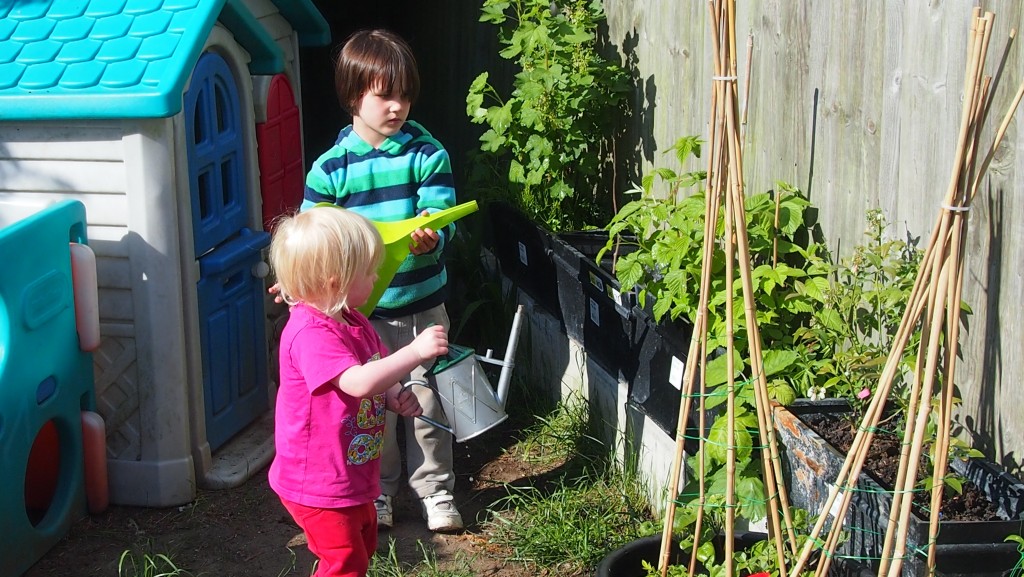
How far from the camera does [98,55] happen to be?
3.54m

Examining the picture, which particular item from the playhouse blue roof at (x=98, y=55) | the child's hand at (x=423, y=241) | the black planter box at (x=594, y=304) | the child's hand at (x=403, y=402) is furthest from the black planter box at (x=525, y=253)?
the child's hand at (x=403, y=402)

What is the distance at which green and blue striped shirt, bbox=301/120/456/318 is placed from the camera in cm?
353

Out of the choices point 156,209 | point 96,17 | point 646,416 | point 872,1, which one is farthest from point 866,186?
point 96,17

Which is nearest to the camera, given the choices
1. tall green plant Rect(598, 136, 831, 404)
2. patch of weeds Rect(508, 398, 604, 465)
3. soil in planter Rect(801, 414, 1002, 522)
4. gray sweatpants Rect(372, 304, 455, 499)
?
soil in planter Rect(801, 414, 1002, 522)

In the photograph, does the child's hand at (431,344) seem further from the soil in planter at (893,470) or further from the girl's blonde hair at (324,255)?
the soil in planter at (893,470)

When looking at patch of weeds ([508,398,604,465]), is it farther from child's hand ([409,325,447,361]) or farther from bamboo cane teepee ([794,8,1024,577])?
bamboo cane teepee ([794,8,1024,577])

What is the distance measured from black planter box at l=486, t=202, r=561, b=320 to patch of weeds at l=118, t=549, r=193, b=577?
5.77 feet

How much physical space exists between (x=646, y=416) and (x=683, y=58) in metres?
1.30

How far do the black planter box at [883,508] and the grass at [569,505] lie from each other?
78 cm

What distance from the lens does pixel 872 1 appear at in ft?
9.35

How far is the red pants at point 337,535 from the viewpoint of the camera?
8.94ft

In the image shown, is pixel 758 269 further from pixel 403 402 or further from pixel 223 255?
pixel 223 255

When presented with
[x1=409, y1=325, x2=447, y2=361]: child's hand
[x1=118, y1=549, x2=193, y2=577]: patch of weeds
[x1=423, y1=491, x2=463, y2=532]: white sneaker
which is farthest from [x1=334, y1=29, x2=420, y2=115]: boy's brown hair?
[x1=118, y1=549, x2=193, y2=577]: patch of weeds

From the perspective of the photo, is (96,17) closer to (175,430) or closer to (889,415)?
(175,430)
